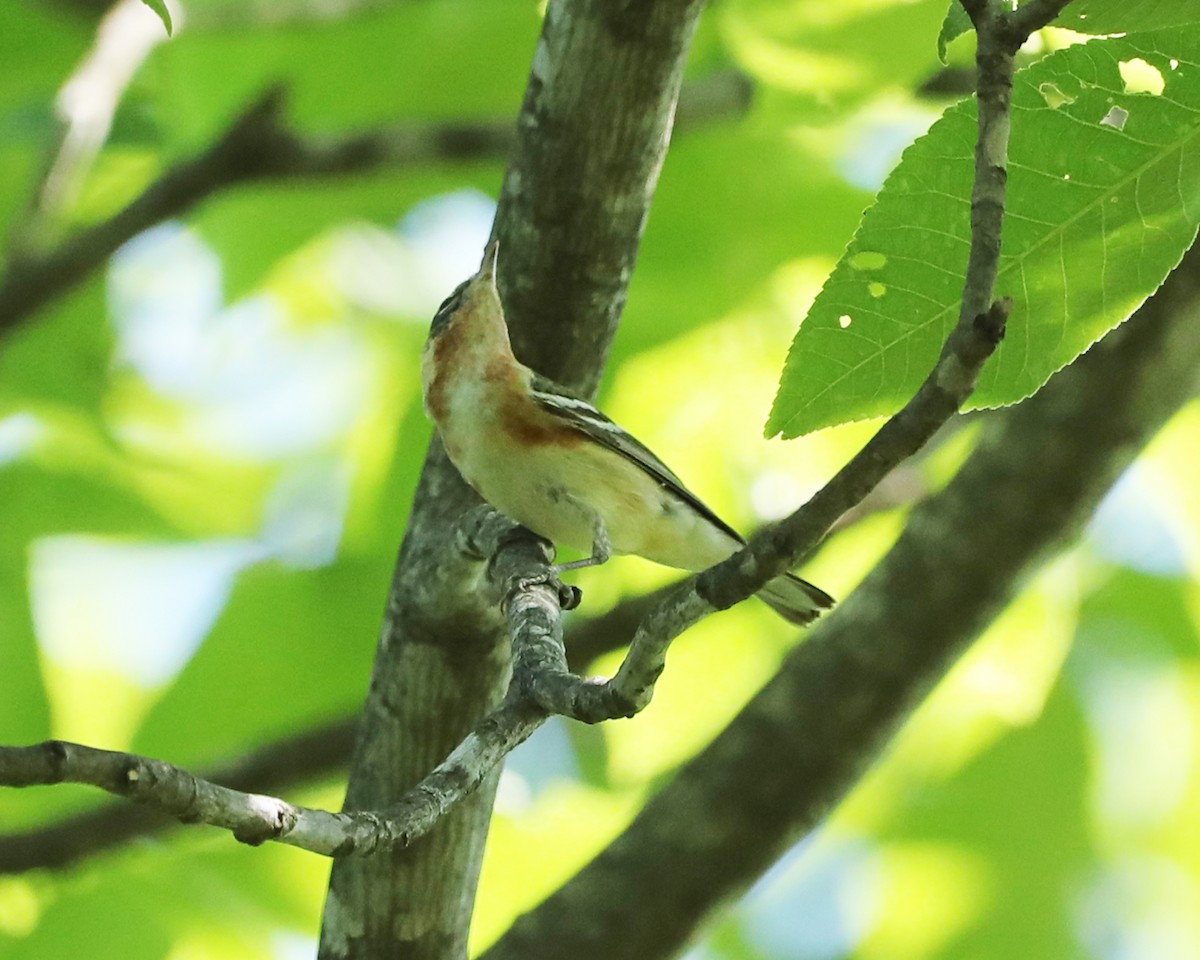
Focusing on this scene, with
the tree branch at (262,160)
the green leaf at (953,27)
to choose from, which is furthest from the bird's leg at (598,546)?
the green leaf at (953,27)

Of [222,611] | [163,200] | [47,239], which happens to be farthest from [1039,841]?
[47,239]

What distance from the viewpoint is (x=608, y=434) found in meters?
4.12

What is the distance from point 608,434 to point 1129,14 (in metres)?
2.71

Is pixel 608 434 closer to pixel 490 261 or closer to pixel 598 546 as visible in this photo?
pixel 598 546

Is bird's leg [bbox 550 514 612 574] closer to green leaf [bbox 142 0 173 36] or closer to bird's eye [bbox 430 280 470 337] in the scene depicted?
bird's eye [bbox 430 280 470 337]

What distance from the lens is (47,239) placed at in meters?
5.54

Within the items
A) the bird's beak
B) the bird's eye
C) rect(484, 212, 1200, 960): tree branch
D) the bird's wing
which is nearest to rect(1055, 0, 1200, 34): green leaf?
the bird's beak

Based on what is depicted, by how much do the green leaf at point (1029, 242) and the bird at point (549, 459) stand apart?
1.94 metres

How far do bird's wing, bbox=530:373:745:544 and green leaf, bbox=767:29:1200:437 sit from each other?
1.99 meters

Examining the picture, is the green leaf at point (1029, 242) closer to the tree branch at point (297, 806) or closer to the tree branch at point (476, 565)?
the tree branch at point (297, 806)

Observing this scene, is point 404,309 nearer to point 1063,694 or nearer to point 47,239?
point 47,239

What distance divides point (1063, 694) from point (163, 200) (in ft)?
11.5

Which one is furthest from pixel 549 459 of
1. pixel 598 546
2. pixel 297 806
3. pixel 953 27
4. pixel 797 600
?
pixel 953 27

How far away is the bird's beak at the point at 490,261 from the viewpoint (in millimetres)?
3518
